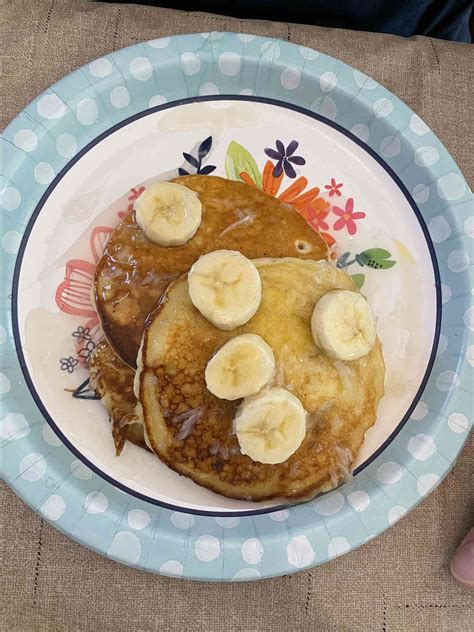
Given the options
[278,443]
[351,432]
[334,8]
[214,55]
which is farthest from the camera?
[334,8]

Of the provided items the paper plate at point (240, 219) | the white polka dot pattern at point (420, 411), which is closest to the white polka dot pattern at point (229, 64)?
the paper plate at point (240, 219)

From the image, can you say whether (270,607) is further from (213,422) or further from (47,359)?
(47,359)

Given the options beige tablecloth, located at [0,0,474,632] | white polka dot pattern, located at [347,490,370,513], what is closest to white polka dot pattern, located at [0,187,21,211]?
beige tablecloth, located at [0,0,474,632]

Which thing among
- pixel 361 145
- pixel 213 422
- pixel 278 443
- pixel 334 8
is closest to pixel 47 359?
pixel 213 422

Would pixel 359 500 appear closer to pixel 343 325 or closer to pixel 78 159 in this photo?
pixel 343 325

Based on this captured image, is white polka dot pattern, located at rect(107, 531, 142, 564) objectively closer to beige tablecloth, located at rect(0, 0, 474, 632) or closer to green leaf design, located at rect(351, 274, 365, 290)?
beige tablecloth, located at rect(0, 0, 474, 632)
